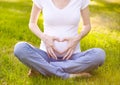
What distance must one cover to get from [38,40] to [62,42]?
148 centimetres

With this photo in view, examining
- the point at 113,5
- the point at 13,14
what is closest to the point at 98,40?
the point at 13,14

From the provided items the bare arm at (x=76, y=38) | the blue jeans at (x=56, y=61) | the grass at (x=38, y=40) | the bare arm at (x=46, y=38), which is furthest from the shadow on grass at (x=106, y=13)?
the bare arm at (x=46, y=38)

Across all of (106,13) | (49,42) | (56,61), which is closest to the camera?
(49,42)

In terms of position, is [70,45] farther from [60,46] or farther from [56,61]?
[56,61]

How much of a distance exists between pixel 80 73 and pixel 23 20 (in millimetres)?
2893

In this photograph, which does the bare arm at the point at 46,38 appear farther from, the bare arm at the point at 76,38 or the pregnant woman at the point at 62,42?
the bare arm at the point at 76,38

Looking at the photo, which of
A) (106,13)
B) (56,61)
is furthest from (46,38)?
(106,13)

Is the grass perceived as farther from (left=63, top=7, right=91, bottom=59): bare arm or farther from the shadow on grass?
(left=63, top=7, right=91, bottom=59): bare arm

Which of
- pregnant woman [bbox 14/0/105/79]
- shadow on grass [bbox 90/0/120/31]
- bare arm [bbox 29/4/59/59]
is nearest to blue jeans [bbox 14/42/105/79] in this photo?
pregnant woman [bbox 14/0/105/79]

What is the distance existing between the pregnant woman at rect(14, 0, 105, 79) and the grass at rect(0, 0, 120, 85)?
0.41 ft

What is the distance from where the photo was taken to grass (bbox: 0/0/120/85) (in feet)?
14.4

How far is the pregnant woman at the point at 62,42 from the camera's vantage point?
4.41 meters

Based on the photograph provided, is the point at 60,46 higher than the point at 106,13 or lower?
higher

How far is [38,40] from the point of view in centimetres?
591
